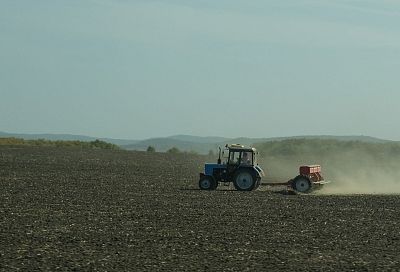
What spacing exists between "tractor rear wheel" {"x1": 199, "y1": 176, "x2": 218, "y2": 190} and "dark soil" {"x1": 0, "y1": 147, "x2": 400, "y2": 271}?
1.20 metres

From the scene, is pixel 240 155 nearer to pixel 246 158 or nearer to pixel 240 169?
pixel 246 158

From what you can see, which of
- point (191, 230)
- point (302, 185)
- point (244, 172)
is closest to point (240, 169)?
point (244, 172)

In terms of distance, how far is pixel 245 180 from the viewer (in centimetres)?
3531

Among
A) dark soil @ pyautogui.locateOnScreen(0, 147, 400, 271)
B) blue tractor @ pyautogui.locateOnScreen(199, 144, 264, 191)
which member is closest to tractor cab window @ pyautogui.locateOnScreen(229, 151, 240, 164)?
blue tractor @ pyautogui.locateOnScreen(199, 144, 264, 191)

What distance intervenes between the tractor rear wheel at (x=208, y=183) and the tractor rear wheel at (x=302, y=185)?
338 cm

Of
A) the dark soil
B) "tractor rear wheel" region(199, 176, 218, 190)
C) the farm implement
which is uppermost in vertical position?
the farm implement

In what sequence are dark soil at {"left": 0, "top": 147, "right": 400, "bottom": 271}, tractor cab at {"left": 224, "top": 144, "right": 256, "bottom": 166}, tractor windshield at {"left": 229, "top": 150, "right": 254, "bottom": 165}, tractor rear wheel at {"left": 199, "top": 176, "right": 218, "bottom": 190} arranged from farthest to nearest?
tractor rear wheel at {"left": 199, "top": 176, "right": 218, "bottom": 190} < tractor windshield at {"left": 229, "top": 150, "right": 254, "bottom": 165} < tractor cab at {"left": 224, "top": 144, "right": 256, "bottom": 166} < dark soil at {"left": 0, "top": 147, "right": 400, "bottom": 271}

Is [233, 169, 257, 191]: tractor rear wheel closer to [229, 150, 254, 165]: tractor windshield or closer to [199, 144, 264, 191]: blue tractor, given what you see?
[199, 144, 264, 191]: blue tractor

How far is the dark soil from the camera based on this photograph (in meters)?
16.0

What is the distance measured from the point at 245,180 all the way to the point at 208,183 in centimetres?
172

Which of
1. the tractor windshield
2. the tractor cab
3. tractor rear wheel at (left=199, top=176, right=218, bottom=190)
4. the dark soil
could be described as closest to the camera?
the dark soil

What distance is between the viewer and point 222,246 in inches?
708

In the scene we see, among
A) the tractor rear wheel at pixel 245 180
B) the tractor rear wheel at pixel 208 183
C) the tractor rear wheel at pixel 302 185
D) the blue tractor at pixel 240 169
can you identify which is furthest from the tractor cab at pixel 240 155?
the tractor rear wheel at pixel 302 185

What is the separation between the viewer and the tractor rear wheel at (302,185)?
35.1 m
